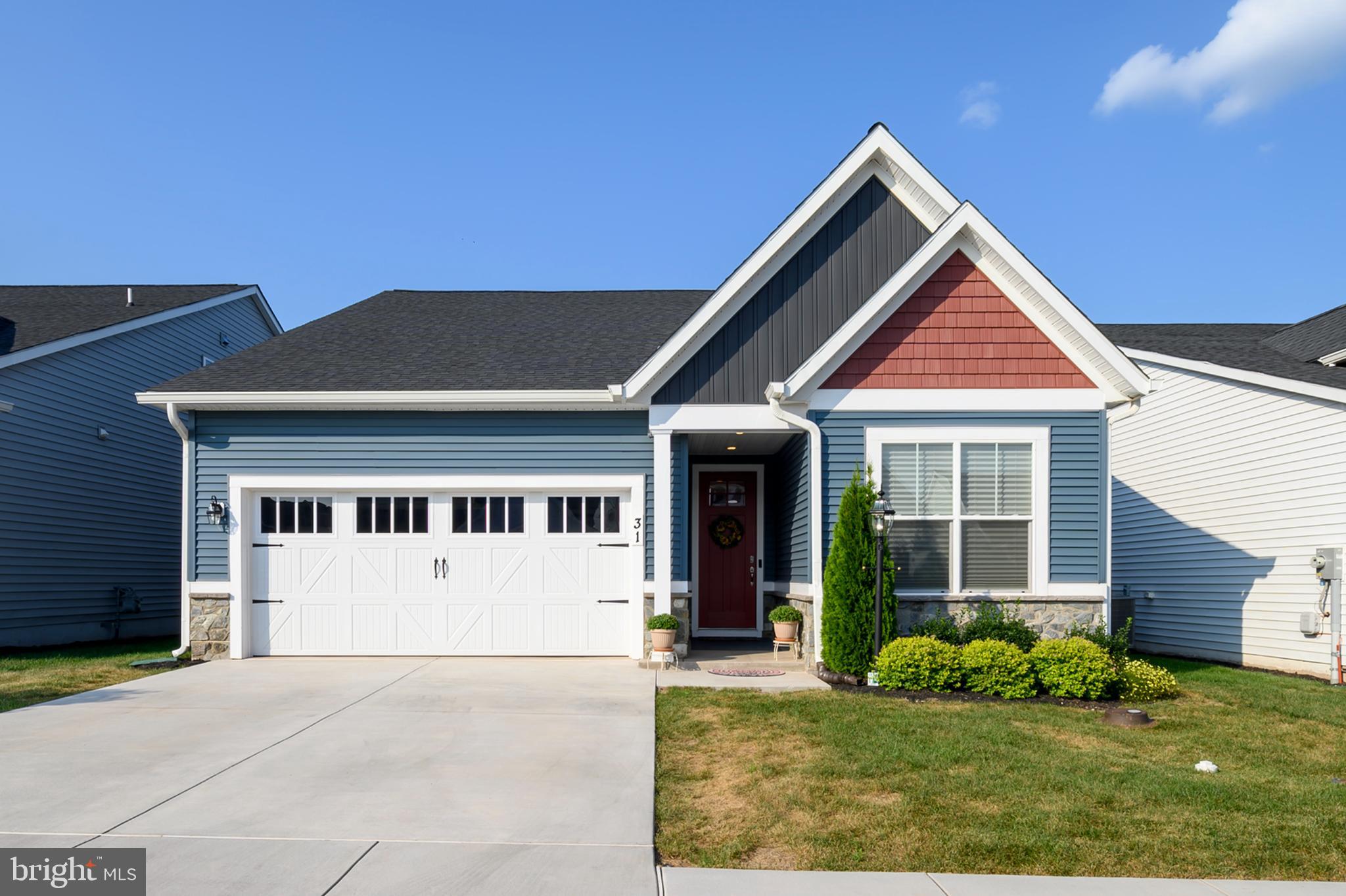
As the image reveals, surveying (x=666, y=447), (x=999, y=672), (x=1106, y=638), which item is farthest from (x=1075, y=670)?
(x=666, y=447)

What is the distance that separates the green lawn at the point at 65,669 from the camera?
924 centimetres

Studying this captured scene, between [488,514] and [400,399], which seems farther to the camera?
[488,514]

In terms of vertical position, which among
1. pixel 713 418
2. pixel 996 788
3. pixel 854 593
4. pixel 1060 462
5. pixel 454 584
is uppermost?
pixel 713 418

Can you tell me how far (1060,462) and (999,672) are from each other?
2.77m

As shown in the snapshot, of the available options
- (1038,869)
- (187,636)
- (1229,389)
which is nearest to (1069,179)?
(1229,389)

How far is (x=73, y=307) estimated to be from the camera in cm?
1652

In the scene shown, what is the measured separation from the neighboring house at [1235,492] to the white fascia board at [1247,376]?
0.02 m

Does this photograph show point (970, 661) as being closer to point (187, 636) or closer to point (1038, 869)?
point (1038, 869)

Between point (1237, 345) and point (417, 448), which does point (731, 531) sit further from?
point (1237, 345)

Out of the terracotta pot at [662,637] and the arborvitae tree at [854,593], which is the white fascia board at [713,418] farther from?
the terracotta pot at [662,637]

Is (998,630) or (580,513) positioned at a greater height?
(580,513)

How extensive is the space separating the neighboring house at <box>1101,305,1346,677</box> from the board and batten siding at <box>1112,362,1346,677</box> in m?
0.02

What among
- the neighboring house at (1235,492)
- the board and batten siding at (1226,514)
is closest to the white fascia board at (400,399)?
the neighboring house at (1235,492)

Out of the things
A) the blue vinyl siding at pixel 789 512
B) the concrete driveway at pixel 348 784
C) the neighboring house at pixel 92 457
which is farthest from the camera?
the neighboring house at pixel 92 457
